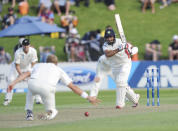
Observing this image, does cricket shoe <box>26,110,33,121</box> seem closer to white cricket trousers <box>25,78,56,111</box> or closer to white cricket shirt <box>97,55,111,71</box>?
white cricket trousers <box>25,78,56,111</box>

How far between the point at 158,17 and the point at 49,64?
63.2 feet

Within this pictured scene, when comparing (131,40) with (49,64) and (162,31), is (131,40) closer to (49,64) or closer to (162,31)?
(162,31)

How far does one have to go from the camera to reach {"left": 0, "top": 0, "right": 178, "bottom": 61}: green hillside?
2777 centimetres

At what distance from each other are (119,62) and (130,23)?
16091 millimetres

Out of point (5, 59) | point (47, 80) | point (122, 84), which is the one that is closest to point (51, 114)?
point (47, 80)

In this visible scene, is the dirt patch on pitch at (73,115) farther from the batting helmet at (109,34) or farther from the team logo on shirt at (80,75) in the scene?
the team logo on shirt at (80,75)

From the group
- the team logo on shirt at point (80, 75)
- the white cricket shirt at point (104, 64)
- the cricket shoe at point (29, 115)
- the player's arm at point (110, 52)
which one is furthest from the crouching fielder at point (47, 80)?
the team logo on shirt at point (80, 75)

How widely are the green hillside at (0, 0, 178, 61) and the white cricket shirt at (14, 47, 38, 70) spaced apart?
9.54 m

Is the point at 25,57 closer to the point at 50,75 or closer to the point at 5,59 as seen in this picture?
the point at 50,75

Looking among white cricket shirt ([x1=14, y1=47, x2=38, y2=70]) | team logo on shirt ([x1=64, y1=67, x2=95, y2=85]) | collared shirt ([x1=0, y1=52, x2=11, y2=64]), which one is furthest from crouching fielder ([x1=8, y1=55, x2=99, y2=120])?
collared shirt ([x1=0, y1=52, x2=11, y2=64])

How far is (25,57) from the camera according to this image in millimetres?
16859

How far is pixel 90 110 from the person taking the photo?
1348 centimetres

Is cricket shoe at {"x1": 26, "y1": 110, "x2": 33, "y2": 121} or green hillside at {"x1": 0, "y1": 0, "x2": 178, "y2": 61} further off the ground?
green hillside at {"x1": 0, "y1": 0, "x2": 178, "y2": 61}

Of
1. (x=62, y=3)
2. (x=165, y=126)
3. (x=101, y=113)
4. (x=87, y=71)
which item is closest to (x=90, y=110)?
(x=101, y=113)
